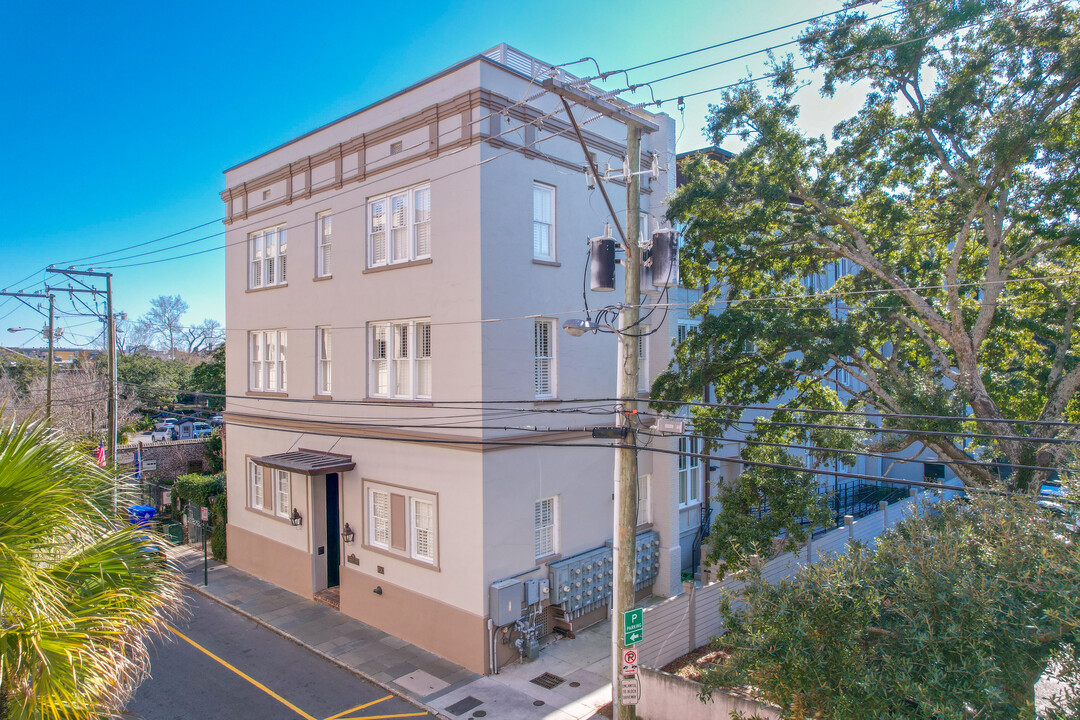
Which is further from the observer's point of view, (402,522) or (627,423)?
(402,522)

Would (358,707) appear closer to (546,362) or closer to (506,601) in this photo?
(506,601)

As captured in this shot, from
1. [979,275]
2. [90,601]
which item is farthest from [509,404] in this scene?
[979,275]

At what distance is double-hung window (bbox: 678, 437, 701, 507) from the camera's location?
2077 cm

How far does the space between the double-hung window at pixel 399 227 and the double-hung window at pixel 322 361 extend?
3.18m

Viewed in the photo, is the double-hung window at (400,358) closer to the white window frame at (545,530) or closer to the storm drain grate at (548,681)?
the white window frame at (545,530)

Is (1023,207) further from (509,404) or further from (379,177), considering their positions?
(379,177)

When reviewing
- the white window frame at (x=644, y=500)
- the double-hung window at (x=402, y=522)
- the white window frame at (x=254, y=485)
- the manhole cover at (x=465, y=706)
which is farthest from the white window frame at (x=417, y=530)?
the white window frame at (x=254, y=485)

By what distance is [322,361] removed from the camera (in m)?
19.5

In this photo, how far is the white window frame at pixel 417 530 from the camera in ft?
51.6

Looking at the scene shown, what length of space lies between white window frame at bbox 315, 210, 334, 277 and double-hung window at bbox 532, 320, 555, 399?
6.95 m

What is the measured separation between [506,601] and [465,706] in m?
2.22

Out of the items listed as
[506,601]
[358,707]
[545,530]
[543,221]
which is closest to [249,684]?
[358,707]

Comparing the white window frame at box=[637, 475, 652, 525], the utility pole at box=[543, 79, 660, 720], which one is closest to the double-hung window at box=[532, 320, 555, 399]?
the white window frame at box=[637, 475, 652, 525]

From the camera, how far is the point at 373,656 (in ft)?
50.4
